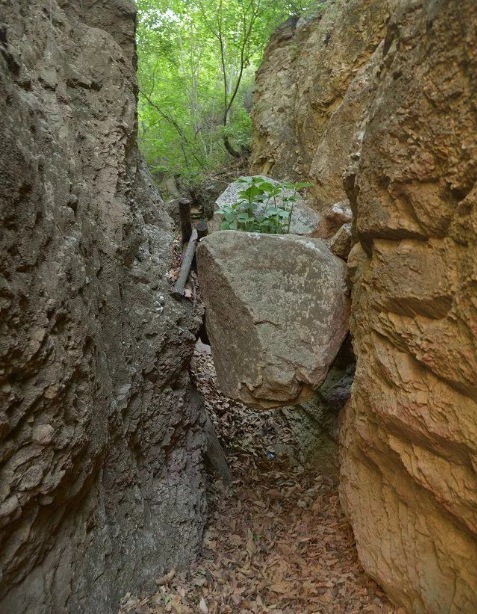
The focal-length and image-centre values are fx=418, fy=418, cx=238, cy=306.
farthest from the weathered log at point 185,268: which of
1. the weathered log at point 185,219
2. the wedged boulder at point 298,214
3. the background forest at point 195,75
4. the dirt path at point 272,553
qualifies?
the background forest at point 195,75

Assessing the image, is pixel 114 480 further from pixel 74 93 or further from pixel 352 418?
pixel 74 93

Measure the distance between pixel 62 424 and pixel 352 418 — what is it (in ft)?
7.37

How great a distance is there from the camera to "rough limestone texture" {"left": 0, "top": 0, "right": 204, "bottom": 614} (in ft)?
7.70

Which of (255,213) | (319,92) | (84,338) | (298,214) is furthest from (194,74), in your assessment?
(84,338)

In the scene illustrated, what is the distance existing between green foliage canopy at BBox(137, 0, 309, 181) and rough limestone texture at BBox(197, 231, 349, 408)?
5.89m

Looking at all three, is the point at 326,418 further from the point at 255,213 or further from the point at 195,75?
the point at 195,75

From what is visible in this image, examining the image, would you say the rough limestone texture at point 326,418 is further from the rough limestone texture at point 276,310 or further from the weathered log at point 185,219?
the weathered log at point 185,219

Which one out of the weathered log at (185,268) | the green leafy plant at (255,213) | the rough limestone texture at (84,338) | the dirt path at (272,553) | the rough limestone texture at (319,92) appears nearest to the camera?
the rough limestone texture at (84,338)

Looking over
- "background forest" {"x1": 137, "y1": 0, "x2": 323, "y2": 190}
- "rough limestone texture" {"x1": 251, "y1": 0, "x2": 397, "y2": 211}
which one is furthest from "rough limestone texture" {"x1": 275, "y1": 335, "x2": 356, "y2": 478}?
"background forest" {"x1": 137, "y1": 0, "x2": 323, "y2": 190}

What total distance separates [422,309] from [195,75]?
1091 centimetres

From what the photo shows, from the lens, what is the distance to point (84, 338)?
286cm

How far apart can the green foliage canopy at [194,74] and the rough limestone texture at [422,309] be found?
700 cm

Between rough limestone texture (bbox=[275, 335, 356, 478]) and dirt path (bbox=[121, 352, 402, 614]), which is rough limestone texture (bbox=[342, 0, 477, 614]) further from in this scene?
rough limestone texture (bbox=[275, 335, 356, 478])

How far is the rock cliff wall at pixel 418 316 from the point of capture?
6.57 feet
